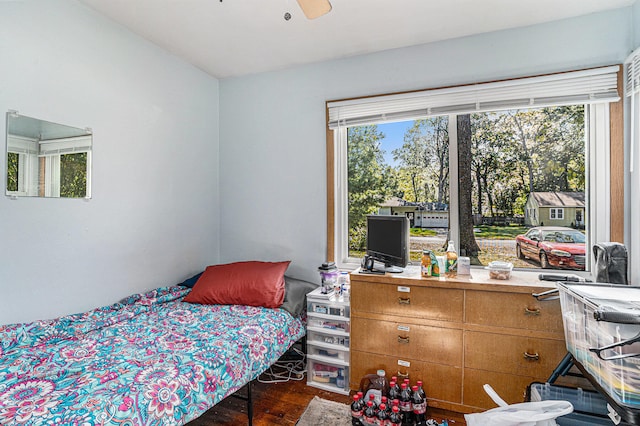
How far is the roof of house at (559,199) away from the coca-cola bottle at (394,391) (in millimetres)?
1709

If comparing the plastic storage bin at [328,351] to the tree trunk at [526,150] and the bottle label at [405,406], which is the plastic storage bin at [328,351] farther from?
the tree trunk at [526,150]

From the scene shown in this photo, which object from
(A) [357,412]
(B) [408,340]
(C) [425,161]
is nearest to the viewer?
(A) [357,412]

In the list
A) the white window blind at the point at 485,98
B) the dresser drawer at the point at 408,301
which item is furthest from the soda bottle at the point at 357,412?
the white window blind at the point at 485,98

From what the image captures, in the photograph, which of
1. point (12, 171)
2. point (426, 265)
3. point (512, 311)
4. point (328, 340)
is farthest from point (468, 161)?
point (12, 171)

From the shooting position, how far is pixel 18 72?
192 centimetres

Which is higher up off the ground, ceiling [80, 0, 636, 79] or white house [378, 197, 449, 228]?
ceiling [80, 0, 636, 79]

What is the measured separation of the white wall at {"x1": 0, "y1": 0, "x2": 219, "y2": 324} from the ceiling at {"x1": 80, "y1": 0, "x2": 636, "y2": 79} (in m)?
0.29

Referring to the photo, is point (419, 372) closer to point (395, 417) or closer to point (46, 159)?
point (395, 417)

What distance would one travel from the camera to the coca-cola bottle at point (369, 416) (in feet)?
6.43

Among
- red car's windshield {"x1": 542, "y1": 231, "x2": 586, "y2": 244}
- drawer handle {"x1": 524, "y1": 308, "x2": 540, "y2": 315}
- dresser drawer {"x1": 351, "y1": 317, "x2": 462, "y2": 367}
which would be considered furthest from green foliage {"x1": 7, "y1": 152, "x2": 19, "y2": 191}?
red car's windshield {"x1": 542, "y1": 231, "x2": 586, "y2": 244}

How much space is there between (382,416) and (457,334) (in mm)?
692

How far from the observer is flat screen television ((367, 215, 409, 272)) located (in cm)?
245

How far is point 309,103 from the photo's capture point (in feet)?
10.2

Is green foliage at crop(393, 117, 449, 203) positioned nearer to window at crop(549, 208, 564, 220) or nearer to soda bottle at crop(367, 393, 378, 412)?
window at crop(549, 208, 564, 220)
